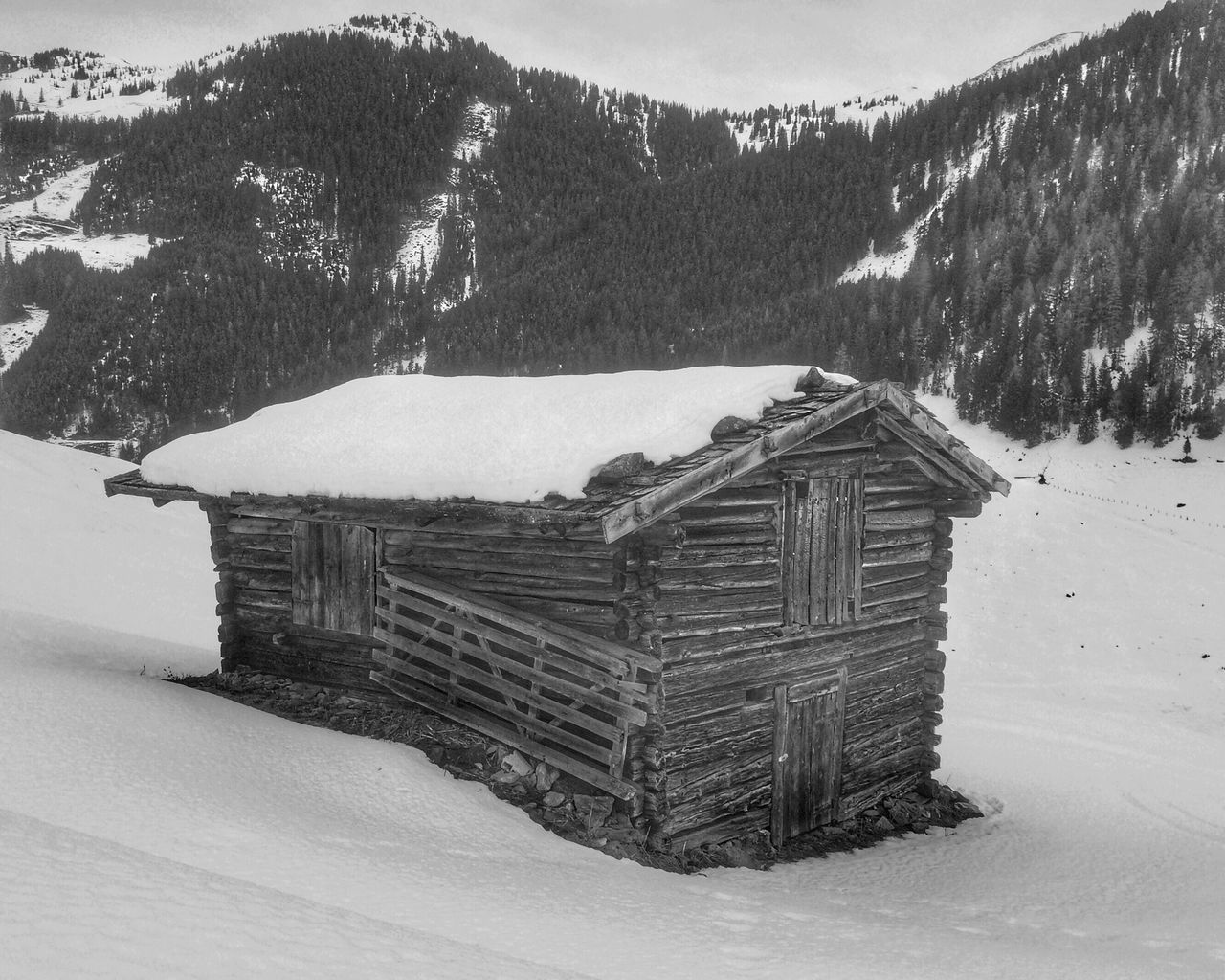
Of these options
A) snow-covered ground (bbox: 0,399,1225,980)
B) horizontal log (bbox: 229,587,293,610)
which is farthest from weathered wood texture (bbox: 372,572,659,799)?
horizontal log (bbox: 229,587,293,610)

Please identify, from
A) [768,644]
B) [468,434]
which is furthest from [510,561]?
[768,644]

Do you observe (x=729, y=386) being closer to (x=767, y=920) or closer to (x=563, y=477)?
(x=563, y=477)

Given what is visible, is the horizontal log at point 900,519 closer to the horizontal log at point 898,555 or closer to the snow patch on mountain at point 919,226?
the horizontal log at point 898,555

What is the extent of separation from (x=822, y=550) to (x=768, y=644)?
132 cm

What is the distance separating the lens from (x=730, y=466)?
914 centimetres

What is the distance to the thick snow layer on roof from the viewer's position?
30.3ft

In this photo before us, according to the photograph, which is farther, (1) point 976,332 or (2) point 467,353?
(2) point 467,353

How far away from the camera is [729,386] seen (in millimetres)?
10148

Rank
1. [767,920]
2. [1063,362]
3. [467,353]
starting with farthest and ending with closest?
[467,353]
[1063,362]
[767,920]

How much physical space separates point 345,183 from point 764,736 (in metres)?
163

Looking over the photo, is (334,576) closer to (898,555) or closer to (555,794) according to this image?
(555,794)

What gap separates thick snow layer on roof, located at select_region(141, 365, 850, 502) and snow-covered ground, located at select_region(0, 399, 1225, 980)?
284 centimetres

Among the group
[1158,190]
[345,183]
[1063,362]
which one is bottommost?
[1063,362]

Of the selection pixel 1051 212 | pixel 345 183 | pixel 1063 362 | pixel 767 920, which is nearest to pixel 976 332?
pixel 1063 362
